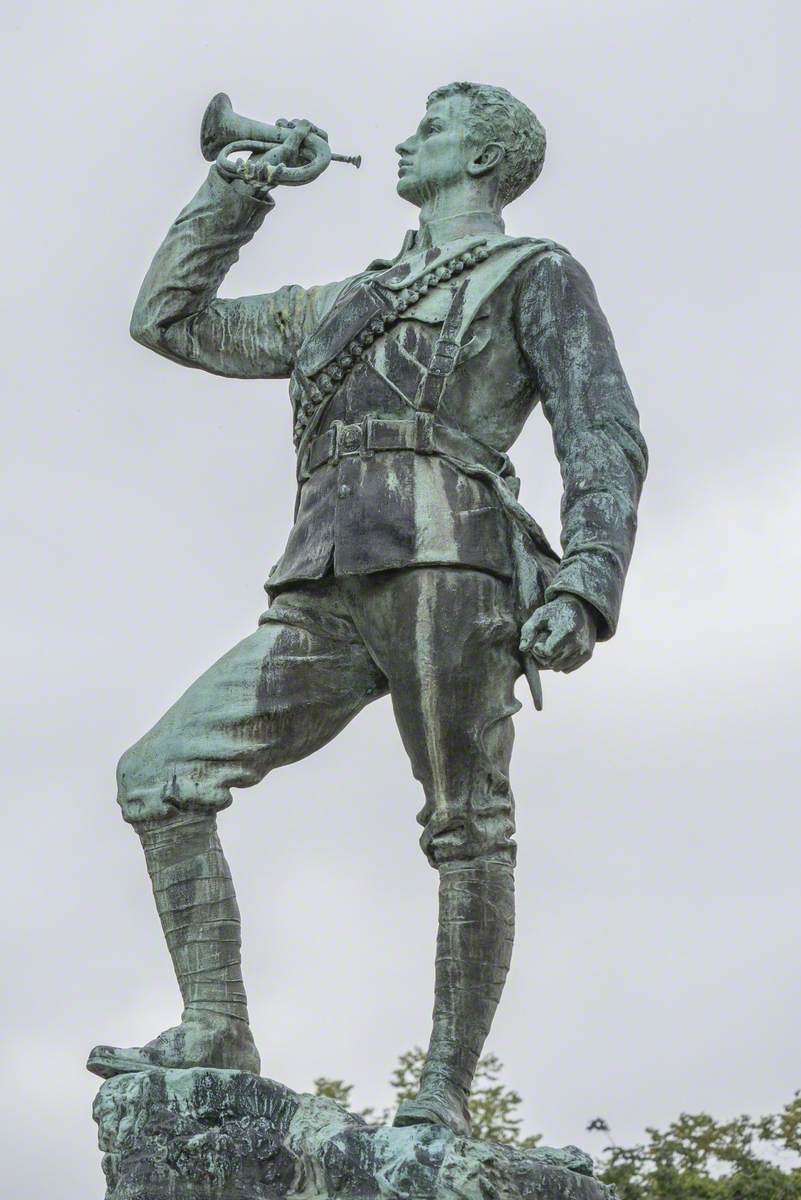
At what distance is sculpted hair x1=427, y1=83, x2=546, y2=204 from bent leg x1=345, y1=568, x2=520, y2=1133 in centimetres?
166

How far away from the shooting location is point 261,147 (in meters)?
10.2

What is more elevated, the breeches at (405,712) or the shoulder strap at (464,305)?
the shoulder strap at (464,305)

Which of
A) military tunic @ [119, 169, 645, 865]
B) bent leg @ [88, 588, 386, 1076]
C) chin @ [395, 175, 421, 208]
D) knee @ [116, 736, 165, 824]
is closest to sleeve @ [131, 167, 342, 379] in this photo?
military tunic @ [119, 169, 645, 865]

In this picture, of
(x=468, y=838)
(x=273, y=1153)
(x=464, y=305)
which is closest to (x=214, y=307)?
(x=464, y=305)

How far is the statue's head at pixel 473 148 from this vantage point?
1009cm

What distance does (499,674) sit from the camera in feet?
30.7

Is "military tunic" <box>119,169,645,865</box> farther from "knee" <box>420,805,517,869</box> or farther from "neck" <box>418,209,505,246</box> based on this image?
"neck" <box>418,209,505,246</box>

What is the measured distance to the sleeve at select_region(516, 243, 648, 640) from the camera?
9258mm

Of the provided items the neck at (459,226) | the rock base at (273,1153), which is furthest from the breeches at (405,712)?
the neck at (459,226)

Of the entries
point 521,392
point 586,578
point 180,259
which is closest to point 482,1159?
point 586,578

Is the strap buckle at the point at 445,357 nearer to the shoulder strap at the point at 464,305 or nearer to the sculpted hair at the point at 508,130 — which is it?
the shoulder strap at the point at 464,305

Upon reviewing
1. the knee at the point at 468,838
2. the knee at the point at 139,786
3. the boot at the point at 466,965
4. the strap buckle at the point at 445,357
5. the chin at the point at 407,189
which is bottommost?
the boot at the point at 466,965

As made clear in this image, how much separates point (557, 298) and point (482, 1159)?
303 centimetres

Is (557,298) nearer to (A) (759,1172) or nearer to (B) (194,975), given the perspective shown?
(B) (194,975)
